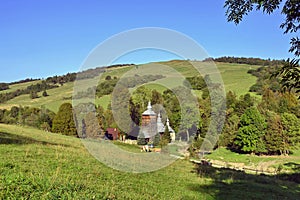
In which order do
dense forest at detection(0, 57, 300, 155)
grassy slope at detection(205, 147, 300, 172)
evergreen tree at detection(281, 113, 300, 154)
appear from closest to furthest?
1. dense forest at detection(0, 57, 300, 155)
2. grassy slope at detection(205, 147, 300, 172)
3. evergreen tree at detection(281, 113, 300, 154)

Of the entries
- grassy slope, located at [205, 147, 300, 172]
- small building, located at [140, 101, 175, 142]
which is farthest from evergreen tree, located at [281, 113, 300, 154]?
small building, located at [140, 101, 175, 142]

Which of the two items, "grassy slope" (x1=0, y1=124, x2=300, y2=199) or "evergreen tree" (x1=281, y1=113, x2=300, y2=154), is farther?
"evergreen tree" (x1=281, y1=113, x2=300, y2=154)

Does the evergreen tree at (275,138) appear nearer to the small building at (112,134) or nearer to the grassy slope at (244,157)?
the grassy slope at (244,157)

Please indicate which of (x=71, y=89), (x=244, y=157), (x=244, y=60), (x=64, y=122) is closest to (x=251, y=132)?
(x=244, y=157)

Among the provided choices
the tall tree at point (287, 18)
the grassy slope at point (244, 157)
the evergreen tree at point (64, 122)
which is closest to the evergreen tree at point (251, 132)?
the grassy slope at point (244, 157)

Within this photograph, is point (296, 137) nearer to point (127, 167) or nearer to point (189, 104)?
point (189, 104)

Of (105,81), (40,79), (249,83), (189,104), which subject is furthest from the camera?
(40,79)

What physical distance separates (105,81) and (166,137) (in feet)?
59.0

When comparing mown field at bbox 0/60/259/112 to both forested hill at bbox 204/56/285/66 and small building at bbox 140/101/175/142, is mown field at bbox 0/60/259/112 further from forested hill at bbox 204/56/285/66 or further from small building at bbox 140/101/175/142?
small building at bbox 140/101/175/142

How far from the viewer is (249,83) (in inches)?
4301

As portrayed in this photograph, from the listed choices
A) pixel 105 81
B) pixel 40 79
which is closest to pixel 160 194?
pixel 105 81

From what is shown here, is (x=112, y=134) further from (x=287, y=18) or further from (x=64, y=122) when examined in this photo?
(x=287, y=18)

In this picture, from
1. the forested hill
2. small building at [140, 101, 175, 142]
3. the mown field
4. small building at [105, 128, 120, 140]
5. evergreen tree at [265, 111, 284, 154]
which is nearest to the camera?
small building at [140, 101, 175, 142]

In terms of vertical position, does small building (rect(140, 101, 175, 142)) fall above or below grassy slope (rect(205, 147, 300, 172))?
above
